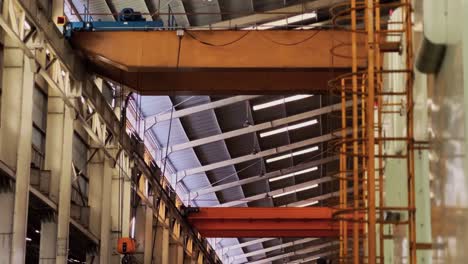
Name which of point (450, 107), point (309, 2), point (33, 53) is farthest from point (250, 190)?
point (450, 107)

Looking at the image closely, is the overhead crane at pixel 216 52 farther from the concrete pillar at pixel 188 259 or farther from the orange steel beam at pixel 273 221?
the concrete pillar at pixel 188 259

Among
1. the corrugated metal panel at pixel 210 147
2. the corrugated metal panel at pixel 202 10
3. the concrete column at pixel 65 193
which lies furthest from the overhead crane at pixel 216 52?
the corrugated metal panel at pixel 210 147

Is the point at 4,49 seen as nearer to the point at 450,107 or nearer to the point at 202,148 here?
the point at 450,107

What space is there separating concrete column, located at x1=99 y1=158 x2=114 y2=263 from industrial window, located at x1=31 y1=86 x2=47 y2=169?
13.5 feet

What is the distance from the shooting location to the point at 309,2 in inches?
1235

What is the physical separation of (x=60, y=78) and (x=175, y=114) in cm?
1201

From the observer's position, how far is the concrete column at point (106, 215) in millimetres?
29297

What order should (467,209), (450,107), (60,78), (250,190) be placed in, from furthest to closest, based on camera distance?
(250,190) < (60,78) < (450,107) < (467,209)

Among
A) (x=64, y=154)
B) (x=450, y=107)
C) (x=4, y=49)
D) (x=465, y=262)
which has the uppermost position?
(x=4, y=49)

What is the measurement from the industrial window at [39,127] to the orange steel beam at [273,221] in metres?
16.7

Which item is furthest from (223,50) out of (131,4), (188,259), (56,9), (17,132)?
(188,259)

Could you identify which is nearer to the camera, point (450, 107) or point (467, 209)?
point (467, 209)

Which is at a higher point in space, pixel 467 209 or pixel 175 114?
pixel 175 114

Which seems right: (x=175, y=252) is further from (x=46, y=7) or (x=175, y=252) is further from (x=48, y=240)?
(x=46, y=7)
